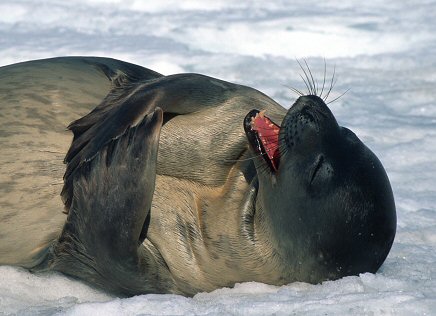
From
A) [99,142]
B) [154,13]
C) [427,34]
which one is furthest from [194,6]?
[99,142]

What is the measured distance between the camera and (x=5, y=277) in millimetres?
3520

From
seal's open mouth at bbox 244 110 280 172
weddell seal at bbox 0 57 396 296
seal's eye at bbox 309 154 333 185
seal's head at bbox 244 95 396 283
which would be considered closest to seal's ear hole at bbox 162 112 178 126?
weddell seal at bbox 0 57 396 296

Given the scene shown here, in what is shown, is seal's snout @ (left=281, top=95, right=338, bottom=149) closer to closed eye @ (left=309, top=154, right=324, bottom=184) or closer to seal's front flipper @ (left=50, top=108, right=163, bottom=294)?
closed eye @ (left=309, top=154, right=324, bottom=184)

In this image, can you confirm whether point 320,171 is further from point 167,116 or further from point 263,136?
point 167,116

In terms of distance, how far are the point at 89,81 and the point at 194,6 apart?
5.84 m

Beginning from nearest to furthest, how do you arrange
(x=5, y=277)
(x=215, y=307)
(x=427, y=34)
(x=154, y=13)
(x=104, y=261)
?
(x=215, y=307) < (x=104, y=261) < (x=5, y=277) < (x=427, y=34) < (x=154, y=13)

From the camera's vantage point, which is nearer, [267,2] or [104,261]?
[104,261]

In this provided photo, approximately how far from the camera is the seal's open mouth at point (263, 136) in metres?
3.41

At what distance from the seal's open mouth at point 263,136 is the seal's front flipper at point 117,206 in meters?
0.37

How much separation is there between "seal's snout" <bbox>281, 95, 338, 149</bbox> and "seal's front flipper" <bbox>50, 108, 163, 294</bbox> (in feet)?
1.52

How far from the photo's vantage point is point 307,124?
11.0 ft

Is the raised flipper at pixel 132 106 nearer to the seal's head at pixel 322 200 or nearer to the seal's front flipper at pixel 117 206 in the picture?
the seal's front flipper at pixel 117 206

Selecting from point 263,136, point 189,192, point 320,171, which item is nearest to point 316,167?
point 320,171

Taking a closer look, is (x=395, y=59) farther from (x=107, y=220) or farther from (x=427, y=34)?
(x=107, y=220)
